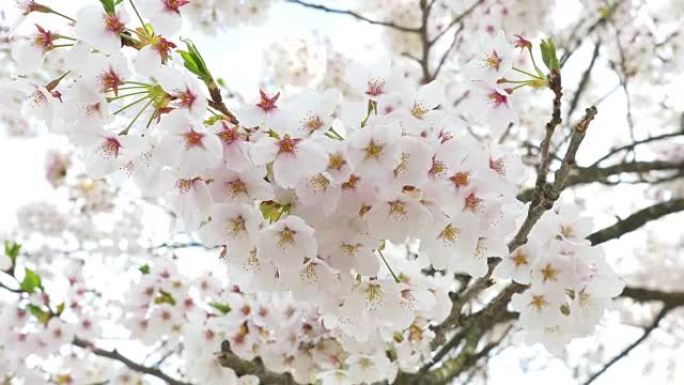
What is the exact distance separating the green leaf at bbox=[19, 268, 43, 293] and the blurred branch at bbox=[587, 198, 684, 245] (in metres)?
2.07

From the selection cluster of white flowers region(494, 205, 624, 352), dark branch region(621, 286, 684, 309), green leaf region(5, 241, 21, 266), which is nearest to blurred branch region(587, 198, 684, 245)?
dark branch region(621, 286, 684, 309)

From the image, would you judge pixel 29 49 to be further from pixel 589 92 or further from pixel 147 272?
pixel 589 92

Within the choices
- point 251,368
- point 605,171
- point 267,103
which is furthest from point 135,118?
point 605,171

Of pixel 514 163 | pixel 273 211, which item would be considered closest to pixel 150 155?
pixel 273 211

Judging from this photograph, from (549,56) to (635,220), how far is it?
183 cm

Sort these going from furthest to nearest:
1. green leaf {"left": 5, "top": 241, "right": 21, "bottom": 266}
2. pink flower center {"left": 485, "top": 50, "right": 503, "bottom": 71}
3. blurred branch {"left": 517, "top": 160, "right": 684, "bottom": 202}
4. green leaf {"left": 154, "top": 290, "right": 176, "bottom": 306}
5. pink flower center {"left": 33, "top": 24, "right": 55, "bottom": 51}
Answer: blurred branch {"left": 517, "top": 160, "right": 684, "bottom": 202}, green leaf {"left": 154, "top": 290, "right": 176, "bottom": 306}, green leaf {"left": 5, "top": 241, "right": 21, "bottom": 266}, pink flower center {"left": 485, "top": 50, "right": 503, "bottom": 71}, pink flower center {"left": 33, "top": 24, "right": 55, "bottom": 51}

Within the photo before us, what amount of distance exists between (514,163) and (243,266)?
2.05ft

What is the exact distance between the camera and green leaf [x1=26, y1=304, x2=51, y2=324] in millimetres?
2725

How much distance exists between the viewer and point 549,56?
4.94 feet

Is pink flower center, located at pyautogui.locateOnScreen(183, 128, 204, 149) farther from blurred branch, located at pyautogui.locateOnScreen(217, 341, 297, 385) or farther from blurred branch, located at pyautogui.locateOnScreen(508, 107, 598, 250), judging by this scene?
blurred branch, located at pyautogui.locateOnScreen(217, 341, 297, 385)

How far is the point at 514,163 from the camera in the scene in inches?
58.7

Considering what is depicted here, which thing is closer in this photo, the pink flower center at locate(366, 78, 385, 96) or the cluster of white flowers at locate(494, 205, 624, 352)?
the pink flower center at locate(366, 78, 385, 96)

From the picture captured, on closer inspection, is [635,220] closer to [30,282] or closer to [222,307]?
[222,307]

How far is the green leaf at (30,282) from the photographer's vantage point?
8.37ft
